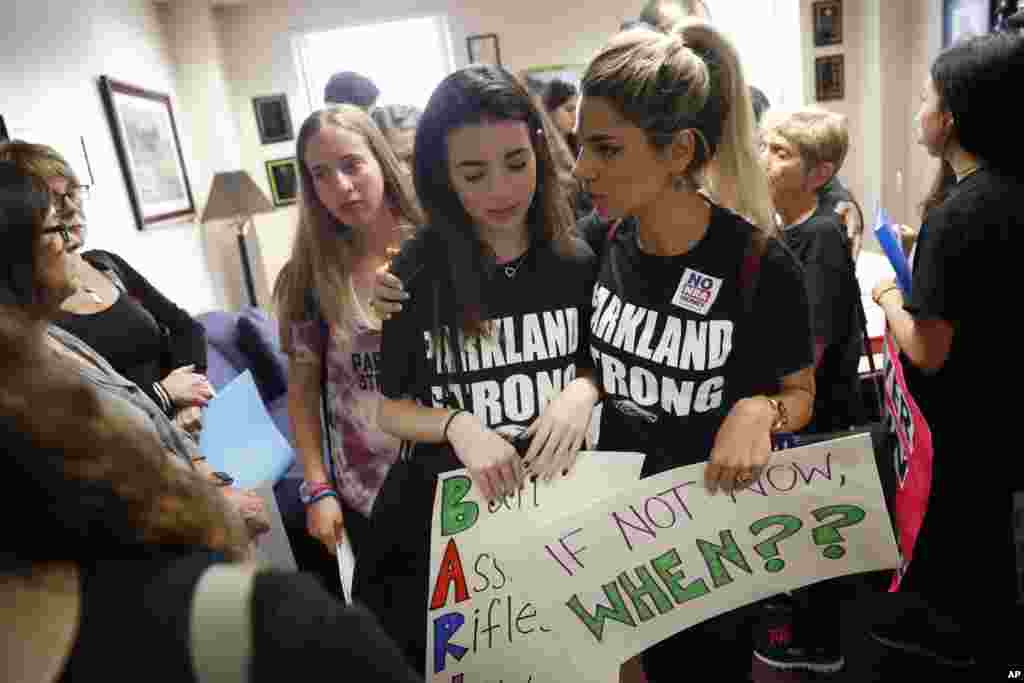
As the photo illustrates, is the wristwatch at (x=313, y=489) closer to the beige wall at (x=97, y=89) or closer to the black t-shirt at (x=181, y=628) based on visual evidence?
the black t-shirt at (x=181, y=628)

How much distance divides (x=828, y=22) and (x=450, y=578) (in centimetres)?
519

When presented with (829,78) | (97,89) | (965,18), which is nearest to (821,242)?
(965,18)

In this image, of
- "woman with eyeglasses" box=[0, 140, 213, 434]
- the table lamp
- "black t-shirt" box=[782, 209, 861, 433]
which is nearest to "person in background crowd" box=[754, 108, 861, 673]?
"black t-shirt" box=[782, 209, 861, 433]

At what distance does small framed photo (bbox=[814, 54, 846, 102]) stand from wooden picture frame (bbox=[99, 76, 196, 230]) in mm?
4507

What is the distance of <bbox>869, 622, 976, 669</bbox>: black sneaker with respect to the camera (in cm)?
162

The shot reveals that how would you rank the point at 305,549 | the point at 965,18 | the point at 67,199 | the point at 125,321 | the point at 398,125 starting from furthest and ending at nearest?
the point at 965,18
the point at 398,125
the point at 305,549
the point at 125,321
the point at 67,199

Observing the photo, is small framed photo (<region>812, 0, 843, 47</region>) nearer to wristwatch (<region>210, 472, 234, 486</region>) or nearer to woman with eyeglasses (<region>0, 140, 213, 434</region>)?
woman with eyeglasses (<region>0, 140, 213, 434</region>)

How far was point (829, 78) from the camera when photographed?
15.6 ft

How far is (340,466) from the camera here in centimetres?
129

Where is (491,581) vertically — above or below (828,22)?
below

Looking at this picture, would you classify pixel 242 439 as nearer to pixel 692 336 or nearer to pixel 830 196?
pixel 692 336

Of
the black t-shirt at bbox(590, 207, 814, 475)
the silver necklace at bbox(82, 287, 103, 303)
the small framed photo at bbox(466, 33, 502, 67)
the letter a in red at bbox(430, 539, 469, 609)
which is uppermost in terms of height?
the small framed photo at bbox(466, 33, 502, 67)

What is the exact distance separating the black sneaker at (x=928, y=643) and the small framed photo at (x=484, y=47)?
4441mm

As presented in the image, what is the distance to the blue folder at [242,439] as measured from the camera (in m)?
1.25
